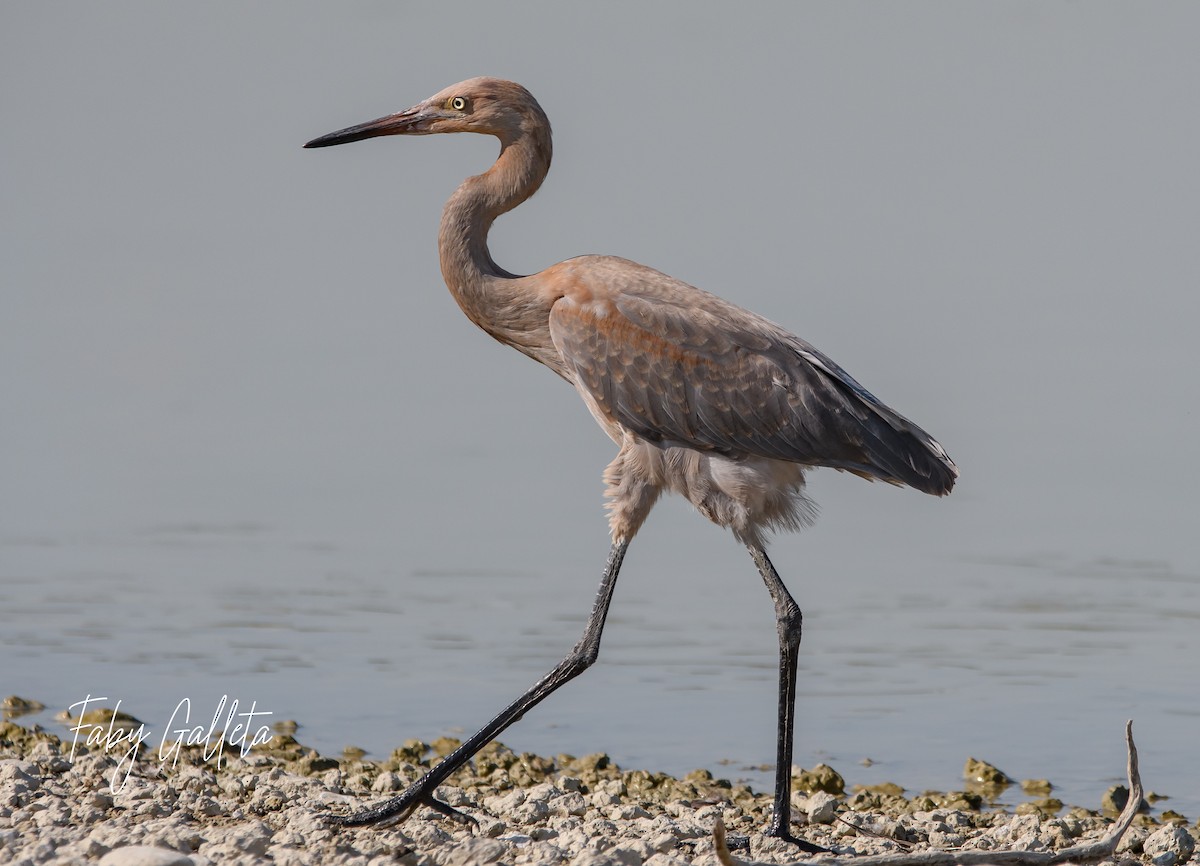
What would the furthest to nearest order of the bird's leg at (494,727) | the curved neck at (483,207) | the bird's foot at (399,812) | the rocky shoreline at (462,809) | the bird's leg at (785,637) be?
the curved neck at (483,207) → the bird's leg at (785,637) → the bird's leg at (494,727) → the bird's foot at (399,812) → the rocky shoreline at (462,809)

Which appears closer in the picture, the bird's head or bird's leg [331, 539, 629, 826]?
bird's leg [331, 539, 629, 826]

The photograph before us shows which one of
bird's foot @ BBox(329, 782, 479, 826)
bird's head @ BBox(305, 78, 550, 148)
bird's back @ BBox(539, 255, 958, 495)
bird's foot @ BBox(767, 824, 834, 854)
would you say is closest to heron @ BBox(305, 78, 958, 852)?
bird's back @ BBox(539, 255, 958, 495)

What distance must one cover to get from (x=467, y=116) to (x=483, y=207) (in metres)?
0.47

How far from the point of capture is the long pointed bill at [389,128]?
7.39 m

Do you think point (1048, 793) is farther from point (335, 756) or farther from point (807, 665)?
point (335, 756)

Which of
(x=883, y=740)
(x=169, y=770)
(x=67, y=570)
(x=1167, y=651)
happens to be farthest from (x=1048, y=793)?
(x=67, y=570)

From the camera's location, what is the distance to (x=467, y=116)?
288 inches

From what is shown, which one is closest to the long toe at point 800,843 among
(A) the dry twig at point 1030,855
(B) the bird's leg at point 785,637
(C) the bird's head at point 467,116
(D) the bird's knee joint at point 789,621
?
(B) the bird's leg at point 785,637

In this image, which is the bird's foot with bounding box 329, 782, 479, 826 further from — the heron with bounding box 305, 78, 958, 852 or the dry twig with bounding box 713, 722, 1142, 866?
the dry twig with bounding box 713, 722, 1142, 866

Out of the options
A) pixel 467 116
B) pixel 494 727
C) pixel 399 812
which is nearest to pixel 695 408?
pixel 494 727

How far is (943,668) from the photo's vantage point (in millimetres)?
9641

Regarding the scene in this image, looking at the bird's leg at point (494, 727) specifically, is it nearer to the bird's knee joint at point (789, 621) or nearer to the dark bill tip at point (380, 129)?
Answer: the bird's knee joint at point (789, 621)

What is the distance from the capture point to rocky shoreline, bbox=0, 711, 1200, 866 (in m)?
5.41

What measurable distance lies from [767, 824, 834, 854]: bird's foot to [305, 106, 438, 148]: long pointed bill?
3457 mm
